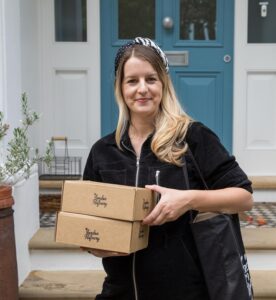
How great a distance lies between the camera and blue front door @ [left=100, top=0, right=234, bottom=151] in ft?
13.7

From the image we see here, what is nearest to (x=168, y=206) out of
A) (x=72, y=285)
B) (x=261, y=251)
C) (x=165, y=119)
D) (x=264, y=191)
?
(x=165, y=119)

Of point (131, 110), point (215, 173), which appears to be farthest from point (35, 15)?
point (215, 173)

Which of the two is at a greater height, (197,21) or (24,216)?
(197,21)

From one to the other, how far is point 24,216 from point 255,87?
2.03m

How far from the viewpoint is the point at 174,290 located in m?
1.62

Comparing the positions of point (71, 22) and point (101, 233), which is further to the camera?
point (71, 22)

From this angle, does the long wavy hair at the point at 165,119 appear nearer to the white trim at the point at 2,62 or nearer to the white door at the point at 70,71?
the white trim at the point at 2,62

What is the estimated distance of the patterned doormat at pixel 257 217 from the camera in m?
3.51

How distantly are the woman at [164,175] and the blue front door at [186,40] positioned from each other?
8.30 feet

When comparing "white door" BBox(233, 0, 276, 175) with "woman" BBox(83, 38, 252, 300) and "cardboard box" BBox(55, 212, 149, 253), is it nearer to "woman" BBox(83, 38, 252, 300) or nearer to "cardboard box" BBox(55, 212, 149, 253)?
"woman" BBox(83, 38, 252, 300)

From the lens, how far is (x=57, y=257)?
3.21m

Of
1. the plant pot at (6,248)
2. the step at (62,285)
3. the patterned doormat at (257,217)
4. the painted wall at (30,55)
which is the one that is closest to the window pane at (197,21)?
the painted wall at (30,55)

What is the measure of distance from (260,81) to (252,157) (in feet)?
1.89

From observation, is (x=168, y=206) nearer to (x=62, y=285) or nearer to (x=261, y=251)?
(x=62, y=285)
